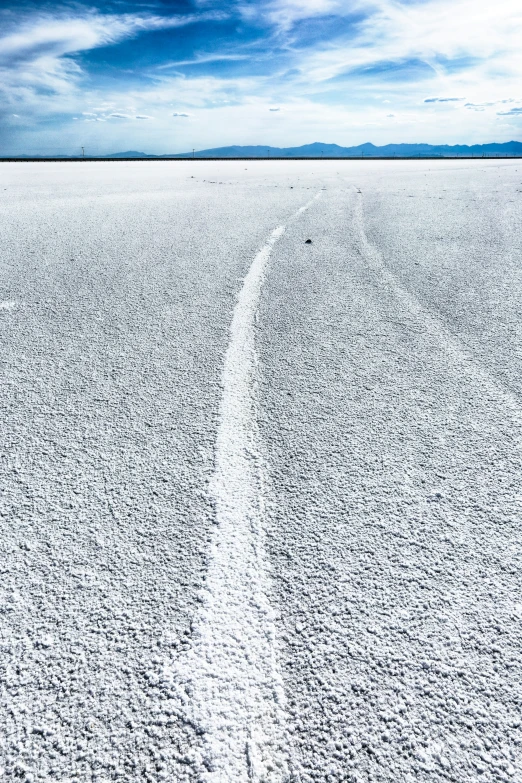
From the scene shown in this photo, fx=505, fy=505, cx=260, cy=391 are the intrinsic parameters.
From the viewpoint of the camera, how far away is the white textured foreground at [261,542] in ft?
3.95

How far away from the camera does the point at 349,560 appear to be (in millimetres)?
1664

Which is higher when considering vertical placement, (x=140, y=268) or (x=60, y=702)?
(x=140, y=268)

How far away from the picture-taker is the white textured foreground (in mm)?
1203

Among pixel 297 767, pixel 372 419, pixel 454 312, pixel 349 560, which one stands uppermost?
pixel 454 312

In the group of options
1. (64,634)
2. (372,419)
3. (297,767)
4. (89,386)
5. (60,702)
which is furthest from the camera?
(89,386)

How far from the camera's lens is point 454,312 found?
13.0 feet

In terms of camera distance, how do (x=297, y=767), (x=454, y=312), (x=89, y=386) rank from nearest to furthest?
1. (x=297, y=767)
2. (x=89, y=386)
3. (x=454, y=312)

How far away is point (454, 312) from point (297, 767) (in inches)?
137

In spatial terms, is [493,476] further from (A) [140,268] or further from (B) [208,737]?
(A) [140,268]

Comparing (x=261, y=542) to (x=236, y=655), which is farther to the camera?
(x=261, y=542)

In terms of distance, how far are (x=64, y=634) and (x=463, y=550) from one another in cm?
128

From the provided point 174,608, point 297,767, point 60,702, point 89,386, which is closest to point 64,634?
point 60,702

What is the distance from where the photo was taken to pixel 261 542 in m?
1.76

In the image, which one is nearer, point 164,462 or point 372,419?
point 164,462
